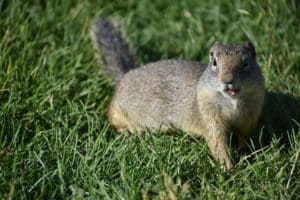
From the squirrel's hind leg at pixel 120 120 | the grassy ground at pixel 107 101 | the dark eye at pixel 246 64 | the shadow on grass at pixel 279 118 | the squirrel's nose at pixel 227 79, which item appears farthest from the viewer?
the squirrel's hind leg at pixel 120 120

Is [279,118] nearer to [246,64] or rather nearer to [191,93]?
[191,93]

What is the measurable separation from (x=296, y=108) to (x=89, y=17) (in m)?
2.09

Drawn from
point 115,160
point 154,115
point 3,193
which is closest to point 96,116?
point 154,115

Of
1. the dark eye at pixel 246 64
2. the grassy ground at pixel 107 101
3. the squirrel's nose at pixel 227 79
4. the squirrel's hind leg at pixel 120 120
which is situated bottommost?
the squirrel's hind leg at pixel 120 120

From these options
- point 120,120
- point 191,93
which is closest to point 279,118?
point 191,93

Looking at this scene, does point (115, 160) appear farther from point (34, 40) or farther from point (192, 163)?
point (34, 40)

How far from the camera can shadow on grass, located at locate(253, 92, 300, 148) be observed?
4406mm

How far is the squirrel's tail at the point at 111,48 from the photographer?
17.0 feet

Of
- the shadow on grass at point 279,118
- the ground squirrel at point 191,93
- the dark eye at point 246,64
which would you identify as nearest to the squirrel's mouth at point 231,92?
the ground squirrel at point 191,93

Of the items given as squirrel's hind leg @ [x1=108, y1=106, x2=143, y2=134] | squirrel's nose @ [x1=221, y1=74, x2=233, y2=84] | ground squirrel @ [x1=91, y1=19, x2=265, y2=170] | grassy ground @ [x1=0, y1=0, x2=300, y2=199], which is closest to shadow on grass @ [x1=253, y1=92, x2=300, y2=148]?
grassy ground @ [x1=0, y1=0, x2=300, y2=199]

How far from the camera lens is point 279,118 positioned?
462 centimetres

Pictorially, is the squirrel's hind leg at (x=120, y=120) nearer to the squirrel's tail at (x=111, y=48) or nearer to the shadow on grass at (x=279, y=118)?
the squirrel's tail at (x=111, y=48)

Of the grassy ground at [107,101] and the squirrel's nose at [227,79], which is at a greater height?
the squirrel's nose at [227,79]

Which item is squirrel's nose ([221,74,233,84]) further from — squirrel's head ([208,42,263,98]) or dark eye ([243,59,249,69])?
dark eye ([243,59,249,69])
